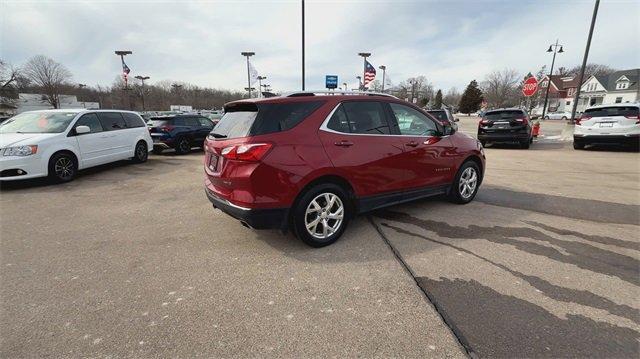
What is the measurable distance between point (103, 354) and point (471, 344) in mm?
2460

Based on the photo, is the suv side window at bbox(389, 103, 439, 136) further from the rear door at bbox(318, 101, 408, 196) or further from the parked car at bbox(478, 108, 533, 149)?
the parked car at bbox(478, 108, 533, 149)

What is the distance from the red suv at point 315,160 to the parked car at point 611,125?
10.7 meters

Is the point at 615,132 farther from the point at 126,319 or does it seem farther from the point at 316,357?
the point at 126,319

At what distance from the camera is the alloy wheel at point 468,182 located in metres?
5.27

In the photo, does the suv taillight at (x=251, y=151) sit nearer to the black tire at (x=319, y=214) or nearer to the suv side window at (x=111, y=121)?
the black tire at (x=319, y=214)

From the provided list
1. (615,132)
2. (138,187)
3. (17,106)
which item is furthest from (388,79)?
(17,106)

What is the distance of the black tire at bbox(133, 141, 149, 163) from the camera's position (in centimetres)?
961

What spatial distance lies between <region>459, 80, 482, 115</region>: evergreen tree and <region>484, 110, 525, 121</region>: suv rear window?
8226 cm

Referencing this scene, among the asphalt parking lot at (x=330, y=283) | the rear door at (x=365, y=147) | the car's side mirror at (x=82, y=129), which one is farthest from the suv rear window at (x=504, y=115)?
the car's side mirror at (x=82, y=129)

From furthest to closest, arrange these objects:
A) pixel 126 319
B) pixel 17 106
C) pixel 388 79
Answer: pixel 17 106 → pixel 388 79 → pixel 126 319

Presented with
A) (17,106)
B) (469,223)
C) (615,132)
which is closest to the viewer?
(469,223)

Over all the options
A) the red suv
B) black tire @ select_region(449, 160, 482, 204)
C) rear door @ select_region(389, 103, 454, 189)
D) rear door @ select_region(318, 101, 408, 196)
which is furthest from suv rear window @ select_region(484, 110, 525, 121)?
rear door @ select_region(318, 101, 408, 196)

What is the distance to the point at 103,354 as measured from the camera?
2.14m

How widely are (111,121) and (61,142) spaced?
1.84m
